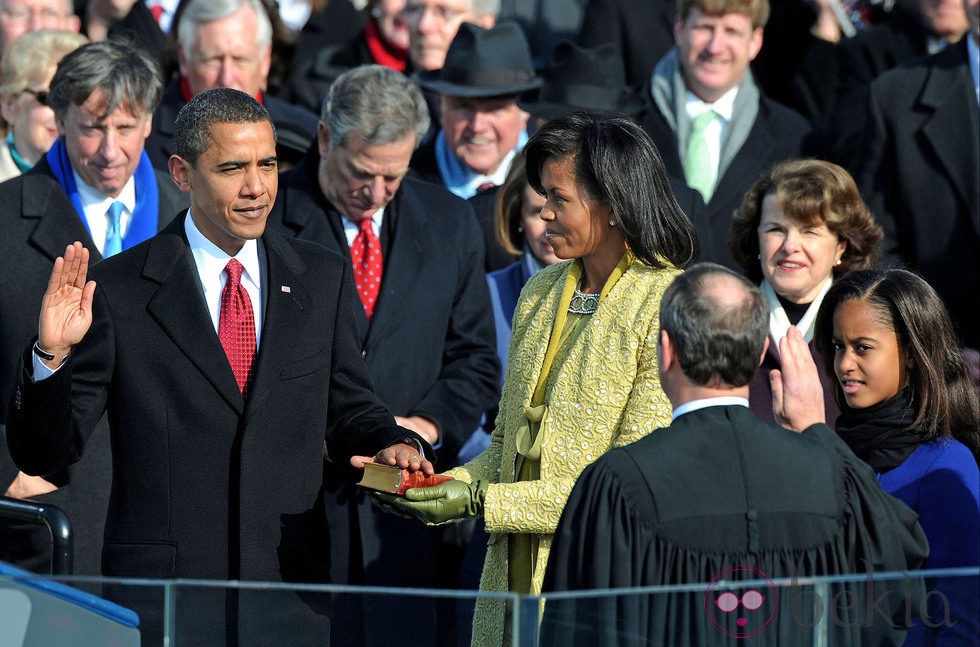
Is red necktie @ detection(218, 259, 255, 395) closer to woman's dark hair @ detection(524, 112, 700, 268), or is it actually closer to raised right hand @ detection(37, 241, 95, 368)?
raised right hand @ detection(37, 241, 95, 368)

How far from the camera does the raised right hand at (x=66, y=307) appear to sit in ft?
13.3

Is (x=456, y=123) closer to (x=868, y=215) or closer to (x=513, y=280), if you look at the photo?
(x=513, y=280)

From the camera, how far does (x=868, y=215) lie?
5.69m

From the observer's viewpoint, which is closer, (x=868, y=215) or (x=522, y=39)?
(x=868, y=215)

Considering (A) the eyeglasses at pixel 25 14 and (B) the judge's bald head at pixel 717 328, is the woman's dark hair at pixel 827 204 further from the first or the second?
(A) the eyeglasses at pixel 25 14

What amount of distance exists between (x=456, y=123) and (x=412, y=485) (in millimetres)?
3226

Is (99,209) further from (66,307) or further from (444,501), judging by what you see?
(444,501)

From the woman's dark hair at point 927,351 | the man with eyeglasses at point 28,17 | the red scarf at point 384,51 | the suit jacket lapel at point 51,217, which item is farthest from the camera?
the red scarf at point 384,51

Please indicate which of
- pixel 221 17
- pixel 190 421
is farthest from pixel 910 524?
pixel 221 17

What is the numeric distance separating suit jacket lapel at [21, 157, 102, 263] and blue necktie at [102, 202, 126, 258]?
0.15m

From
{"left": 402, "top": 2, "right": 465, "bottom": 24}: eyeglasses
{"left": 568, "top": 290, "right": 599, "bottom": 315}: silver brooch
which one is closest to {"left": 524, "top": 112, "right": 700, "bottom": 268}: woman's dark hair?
{"left": 568, "top": 290, "right": 599, "bottom": 315}: silver brooch

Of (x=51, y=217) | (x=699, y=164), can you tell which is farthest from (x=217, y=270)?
(x=699, y=164)

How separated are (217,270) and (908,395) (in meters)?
1.94

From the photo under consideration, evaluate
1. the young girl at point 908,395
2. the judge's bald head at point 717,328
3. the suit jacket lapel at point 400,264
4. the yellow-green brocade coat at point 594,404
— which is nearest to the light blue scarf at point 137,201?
the suit jacket lapel at point 400,264
